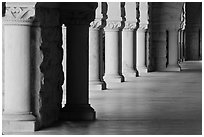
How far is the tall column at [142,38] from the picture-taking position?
21.9m

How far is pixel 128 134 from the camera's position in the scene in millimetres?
7621

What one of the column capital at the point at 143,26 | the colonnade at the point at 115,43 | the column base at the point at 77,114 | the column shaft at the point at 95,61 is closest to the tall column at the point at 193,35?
the colonnade at the point at 115,43

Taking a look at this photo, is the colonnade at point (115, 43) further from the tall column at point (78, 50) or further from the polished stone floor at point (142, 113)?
the tall column at point (78, 50)

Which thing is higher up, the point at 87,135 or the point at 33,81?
the point at 33,81

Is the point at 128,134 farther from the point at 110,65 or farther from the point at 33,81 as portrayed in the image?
the point at 110,65

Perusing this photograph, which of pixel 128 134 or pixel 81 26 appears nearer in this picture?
pixel 128 134

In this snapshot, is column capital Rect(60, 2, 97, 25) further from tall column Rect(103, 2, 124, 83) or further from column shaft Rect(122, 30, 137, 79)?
column shaft Rect(122, 30, 137, 79)

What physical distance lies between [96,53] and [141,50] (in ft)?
26.0

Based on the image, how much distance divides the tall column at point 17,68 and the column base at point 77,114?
1310mm

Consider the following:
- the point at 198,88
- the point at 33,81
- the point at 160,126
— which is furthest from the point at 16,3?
the point at 198,88

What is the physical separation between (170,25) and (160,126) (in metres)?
16.9

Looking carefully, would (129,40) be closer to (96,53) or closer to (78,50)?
(96,53)

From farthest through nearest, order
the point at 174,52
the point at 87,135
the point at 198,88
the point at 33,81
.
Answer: the point at 174,52 < the point at 198,88 < the point at 33,81 < the point at 87,135

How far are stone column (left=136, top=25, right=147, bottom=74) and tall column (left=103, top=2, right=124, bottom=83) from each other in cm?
530
